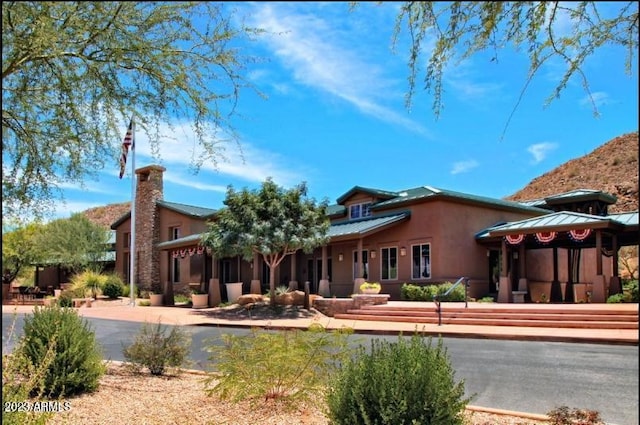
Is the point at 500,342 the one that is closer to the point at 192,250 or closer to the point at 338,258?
the point at 338,258

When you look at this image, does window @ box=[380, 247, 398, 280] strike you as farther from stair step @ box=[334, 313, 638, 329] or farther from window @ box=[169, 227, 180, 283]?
window @ box=[169, 227, 180, 283]

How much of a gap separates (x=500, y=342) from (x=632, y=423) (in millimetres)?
7932

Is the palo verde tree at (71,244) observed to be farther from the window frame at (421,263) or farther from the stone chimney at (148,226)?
the window frame at (421,263)

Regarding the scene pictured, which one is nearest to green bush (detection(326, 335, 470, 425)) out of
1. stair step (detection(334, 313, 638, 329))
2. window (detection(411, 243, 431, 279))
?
stair step (detection(334, 313, 638, 329))

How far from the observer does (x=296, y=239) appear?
24.4 m

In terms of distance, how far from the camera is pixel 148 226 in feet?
135

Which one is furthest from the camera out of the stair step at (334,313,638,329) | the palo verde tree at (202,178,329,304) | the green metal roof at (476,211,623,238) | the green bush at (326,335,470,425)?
the palo verde tree at (202,178,329,304)

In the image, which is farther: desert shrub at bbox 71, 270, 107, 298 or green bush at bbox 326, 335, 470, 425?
desert shrub at bbox 71, 270, 107, 298

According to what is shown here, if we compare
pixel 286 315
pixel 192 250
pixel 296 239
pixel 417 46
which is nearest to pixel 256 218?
pixel 296 239

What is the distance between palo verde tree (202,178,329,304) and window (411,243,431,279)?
15.8ft

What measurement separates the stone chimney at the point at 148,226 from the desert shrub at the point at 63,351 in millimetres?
32850

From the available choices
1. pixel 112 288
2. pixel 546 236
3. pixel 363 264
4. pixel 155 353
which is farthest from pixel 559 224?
pixel 112 288

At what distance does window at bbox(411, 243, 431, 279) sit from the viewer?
89.5ft

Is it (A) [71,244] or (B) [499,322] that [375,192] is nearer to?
(B) [499,322]
